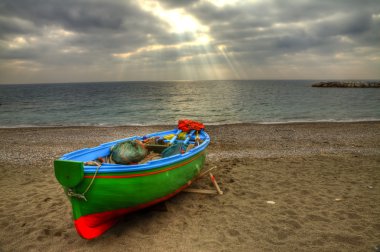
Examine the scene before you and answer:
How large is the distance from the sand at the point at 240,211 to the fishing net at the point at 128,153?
1369 millimetres

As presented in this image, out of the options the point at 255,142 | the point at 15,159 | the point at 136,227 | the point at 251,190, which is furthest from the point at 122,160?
the point at 255,142

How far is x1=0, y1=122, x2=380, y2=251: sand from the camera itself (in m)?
5.33

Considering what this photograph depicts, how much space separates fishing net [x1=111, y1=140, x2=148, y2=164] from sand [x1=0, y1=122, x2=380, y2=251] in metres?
1.37

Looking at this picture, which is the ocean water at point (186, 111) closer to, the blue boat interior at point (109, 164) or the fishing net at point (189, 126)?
the fishing net at point (189, 126)

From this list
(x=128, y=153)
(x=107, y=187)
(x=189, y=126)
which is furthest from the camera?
(x=189, y=126)

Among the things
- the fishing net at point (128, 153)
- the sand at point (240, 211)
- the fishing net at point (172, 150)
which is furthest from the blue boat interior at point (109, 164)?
the sand at point (240, 211)

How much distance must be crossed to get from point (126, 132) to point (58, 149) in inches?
239

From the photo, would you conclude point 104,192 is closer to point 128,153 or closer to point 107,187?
point 107,187

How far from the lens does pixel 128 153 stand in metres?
6.59

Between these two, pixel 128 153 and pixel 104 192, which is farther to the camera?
pixel 128 153

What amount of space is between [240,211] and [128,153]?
324cm

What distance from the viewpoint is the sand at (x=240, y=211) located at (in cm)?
533

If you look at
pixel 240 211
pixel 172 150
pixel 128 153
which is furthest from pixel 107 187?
pixel 240 211

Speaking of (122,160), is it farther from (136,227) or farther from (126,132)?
(126,132)
